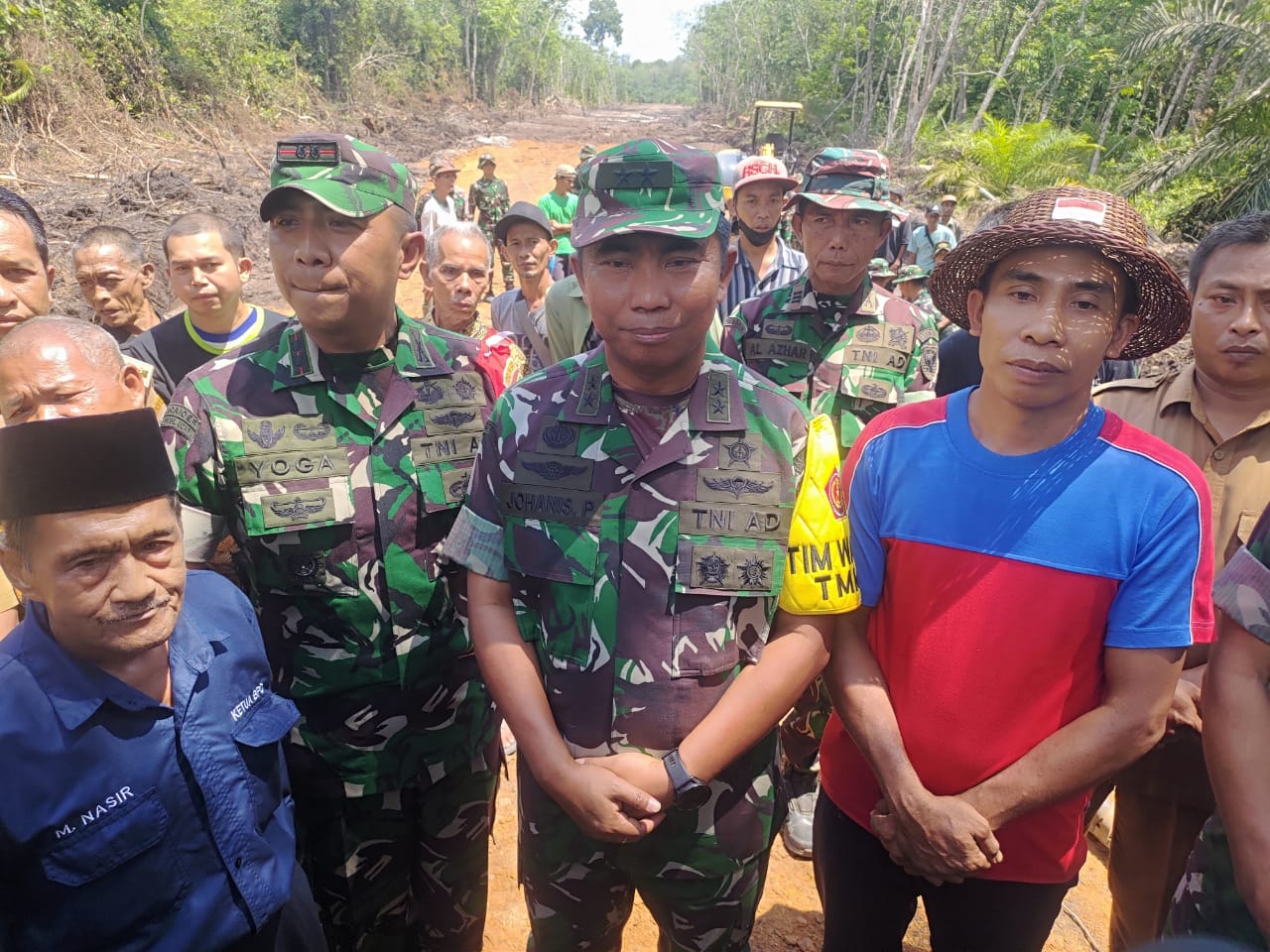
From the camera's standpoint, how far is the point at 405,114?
31.1 metres

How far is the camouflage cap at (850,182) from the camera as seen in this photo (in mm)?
3414

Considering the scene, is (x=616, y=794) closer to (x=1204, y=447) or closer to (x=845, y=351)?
(x=1204, y=447)

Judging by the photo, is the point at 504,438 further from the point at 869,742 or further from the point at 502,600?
the point at 869,742

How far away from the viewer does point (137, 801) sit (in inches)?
57.5

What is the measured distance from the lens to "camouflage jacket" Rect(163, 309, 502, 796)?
6.51 feet

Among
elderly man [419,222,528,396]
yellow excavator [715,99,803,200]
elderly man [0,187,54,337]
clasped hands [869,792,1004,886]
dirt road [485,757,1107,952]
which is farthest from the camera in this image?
yellow excavator [715,99,803,200]

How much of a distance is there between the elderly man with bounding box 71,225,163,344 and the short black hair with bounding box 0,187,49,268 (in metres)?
0.88

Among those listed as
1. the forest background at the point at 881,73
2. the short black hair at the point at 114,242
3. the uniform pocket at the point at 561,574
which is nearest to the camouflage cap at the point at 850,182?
the uniform pocket at the point at 561,574

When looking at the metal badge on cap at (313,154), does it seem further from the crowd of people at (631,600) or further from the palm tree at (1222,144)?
the palm tree at (1222,144)

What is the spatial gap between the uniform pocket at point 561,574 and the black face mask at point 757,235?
4.00 meters

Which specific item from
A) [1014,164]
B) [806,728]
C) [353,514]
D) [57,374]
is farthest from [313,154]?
[1014,164]

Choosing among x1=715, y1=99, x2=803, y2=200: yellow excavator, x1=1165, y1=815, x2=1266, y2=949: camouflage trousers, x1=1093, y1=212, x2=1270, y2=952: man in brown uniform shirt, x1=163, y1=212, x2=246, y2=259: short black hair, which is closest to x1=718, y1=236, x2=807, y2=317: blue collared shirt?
x1=715, y1=99, x2=803, y2=200: yellow excavator

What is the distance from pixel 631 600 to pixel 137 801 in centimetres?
104

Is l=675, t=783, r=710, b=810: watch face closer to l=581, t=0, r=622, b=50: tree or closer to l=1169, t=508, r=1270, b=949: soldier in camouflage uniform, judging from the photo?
l=1169, t=508, r=1270, b=949: soldier in camouflage uniform
